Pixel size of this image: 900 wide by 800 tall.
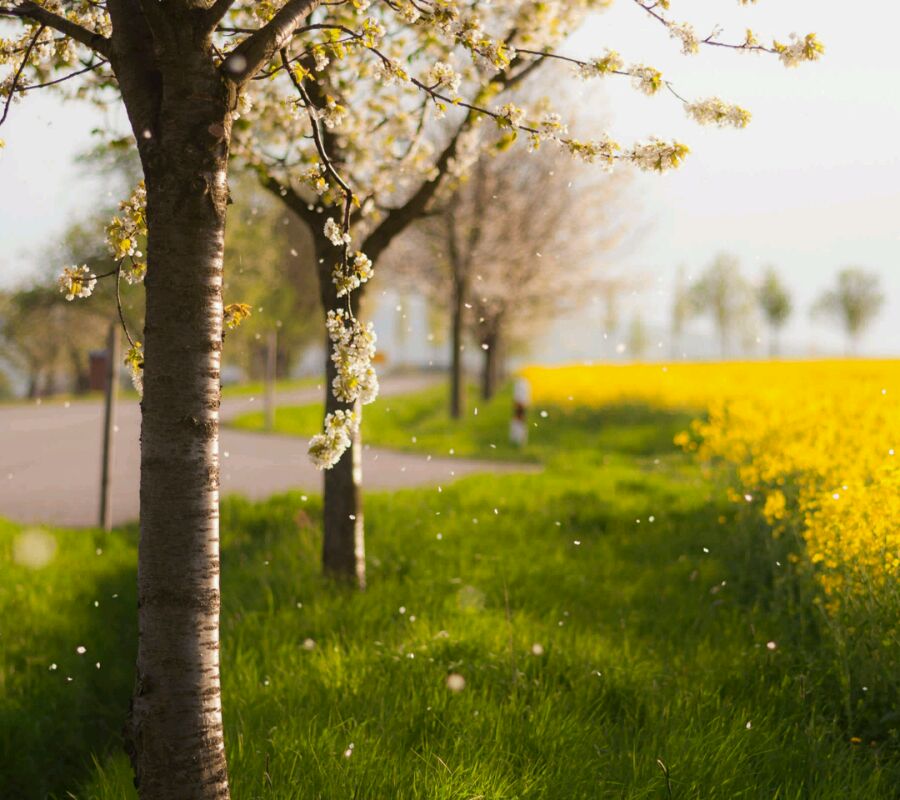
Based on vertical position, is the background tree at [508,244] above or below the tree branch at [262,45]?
above

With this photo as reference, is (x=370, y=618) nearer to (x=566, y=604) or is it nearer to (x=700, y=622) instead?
(x=566, y=604)

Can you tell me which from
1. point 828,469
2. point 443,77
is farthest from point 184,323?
point 828,469

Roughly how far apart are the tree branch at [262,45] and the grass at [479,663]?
259 centimetres

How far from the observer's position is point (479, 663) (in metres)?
4.83

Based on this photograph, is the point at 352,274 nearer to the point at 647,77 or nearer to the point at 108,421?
the point at 647,77

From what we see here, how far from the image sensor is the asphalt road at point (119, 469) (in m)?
9.97

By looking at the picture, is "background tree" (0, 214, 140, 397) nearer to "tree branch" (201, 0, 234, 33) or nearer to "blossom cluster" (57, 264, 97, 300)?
"blossom cluster" (57, 264, 97, 300)

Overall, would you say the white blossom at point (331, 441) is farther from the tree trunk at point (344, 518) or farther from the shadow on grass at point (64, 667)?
the tree trunk at point (344, 518)

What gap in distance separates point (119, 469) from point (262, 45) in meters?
10.5

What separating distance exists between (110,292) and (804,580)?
2368 cm

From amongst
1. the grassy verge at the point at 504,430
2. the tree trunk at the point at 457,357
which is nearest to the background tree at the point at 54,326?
the grassy verge at the point at 504,430

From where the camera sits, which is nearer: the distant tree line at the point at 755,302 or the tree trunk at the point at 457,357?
the tree trunk at the point at 457,357

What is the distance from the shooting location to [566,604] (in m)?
6.09

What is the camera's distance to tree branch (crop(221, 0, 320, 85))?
10.0 feet
